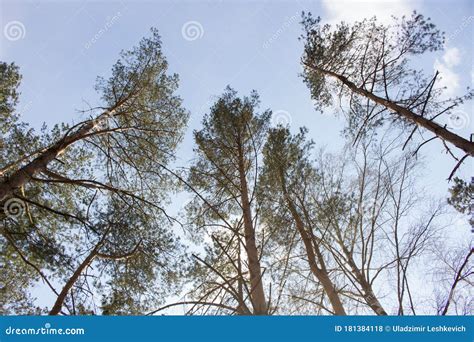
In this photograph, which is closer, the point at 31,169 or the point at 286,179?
the point at 31,169

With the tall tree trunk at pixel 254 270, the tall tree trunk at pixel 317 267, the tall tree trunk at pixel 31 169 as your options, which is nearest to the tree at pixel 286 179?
the tall tree trunk at pixel 317 267

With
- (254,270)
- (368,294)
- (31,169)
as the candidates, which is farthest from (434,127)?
(31,169)

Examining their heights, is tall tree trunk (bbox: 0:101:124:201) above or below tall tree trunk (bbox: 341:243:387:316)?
above

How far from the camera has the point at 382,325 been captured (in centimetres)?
400

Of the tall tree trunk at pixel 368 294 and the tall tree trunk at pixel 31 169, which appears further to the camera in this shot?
the tall tree trunk at pixel 368 294

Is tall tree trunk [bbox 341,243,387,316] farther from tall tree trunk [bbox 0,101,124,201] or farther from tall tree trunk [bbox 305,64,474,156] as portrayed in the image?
tall tree trunk [bbox 0,101,124,201]

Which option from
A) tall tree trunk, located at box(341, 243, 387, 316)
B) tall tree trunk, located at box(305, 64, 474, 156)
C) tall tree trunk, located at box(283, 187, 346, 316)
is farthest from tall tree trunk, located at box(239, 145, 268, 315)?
tall tree trunk, located at box(305, 64, 474, 156)

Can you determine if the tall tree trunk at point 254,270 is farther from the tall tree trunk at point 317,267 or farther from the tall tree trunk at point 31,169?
the tall tree trunk at point 31,169

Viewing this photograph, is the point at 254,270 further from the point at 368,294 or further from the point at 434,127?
the point at 434,127

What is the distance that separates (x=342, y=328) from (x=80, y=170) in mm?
6466

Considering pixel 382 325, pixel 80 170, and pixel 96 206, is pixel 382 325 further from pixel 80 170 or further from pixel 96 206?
pixel 80 170

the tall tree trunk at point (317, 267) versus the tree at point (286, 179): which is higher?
the tree at point (286, 179)

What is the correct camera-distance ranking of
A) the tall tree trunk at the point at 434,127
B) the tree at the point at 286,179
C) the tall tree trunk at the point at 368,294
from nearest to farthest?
the tall tree trunk at the point at 434,127, the tall tree trunk at the point at 368,294, the tree at the point at 286,179

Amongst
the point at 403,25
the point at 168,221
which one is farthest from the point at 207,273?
the point at 403,25
